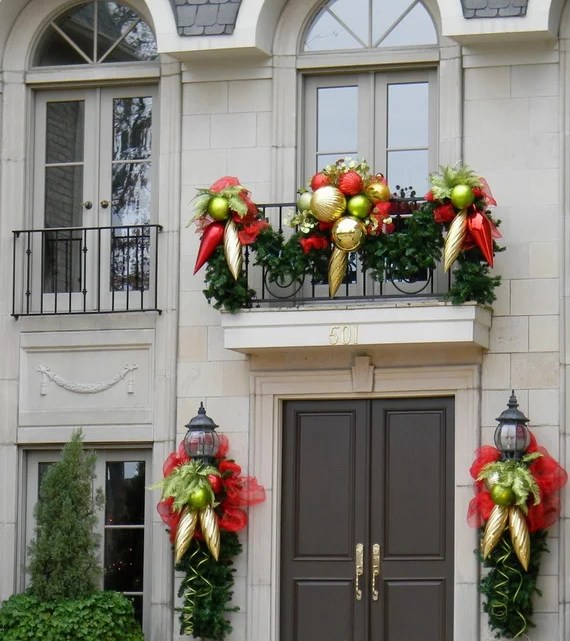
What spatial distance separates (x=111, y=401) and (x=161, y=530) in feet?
3.77

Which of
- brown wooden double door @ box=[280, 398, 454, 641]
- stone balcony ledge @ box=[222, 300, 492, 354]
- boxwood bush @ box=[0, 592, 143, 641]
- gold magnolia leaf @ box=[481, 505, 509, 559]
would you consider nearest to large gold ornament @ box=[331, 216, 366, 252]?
stone balcony ledge @ box=[222, 300, 492, 354]

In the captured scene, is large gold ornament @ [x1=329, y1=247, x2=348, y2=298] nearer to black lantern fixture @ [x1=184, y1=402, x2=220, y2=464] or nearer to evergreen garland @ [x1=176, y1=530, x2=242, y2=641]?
→ black lantern fixture @ [x1=184, y1=402, x2=220, y2=464]

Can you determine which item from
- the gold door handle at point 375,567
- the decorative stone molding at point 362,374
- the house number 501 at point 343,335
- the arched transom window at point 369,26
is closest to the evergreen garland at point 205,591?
the gold door handle at point 375,567

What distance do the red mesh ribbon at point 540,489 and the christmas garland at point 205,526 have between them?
1.75 meters

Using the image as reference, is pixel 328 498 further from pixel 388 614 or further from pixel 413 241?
pixel 413 241

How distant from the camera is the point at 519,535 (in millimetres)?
15203

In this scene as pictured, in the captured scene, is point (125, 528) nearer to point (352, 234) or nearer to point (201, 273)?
point (201, 273)

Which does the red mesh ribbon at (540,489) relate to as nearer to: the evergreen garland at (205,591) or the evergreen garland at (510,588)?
the evergreen garland at (510,588)

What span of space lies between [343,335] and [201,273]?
1.54 meters

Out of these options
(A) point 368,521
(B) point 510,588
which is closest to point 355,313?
(A) point 368,521

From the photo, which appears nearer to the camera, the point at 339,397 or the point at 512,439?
the point at 512,439

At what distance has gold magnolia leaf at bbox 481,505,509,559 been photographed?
50.1 ft

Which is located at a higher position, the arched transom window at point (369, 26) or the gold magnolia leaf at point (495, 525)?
the arched transom window at point (369, 26)

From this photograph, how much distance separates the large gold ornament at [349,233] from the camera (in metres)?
15.7
